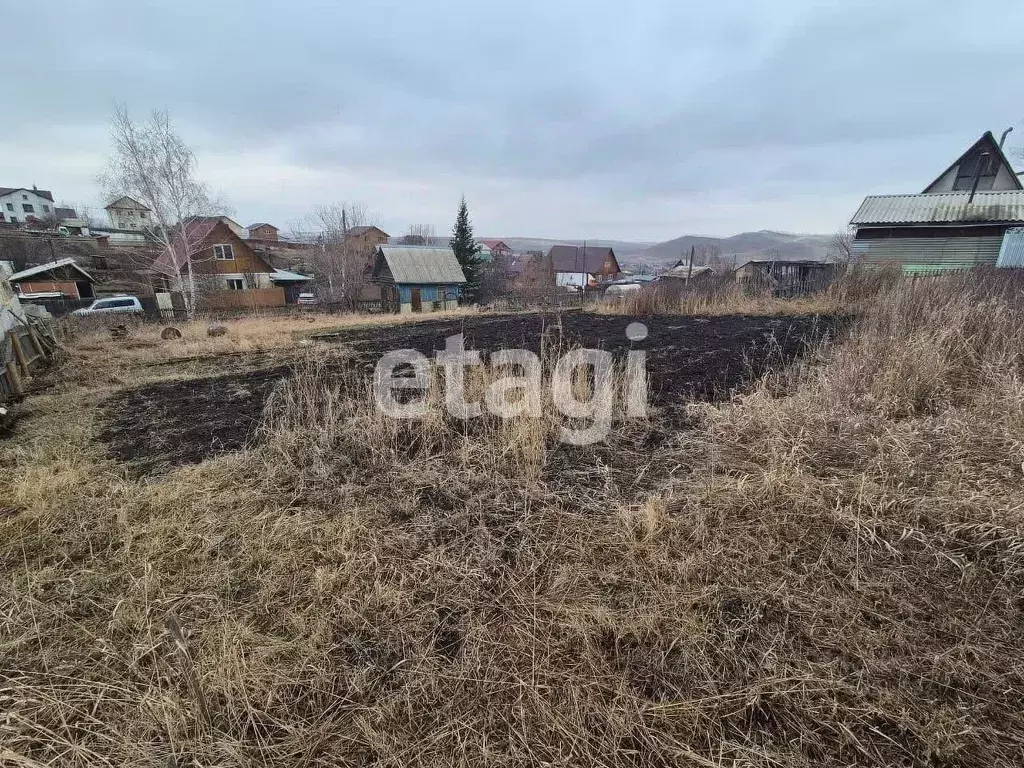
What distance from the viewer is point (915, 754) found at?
1224 mm

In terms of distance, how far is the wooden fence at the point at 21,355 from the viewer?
18.0 feet

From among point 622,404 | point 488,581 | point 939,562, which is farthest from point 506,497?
→ point 939,562

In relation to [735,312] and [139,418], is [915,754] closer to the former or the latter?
[139,418]

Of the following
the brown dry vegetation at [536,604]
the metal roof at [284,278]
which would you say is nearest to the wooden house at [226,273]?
the metal roof at [284,278]

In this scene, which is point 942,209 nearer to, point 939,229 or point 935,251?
point 939,229

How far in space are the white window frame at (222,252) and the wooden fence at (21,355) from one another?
21.8 meters

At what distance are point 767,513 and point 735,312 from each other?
11690 mm

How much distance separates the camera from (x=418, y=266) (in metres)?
26.1

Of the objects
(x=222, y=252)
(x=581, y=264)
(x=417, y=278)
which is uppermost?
(x=581, y=264)

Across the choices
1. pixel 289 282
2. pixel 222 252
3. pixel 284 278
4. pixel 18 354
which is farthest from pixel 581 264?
pixel 18 354

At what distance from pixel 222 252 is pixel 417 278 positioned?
46.7ft

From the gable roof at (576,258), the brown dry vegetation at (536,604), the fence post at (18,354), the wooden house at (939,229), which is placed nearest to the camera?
the brown dry vegetation at (536,604)

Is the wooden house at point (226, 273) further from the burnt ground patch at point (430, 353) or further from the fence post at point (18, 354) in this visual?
the burnt ground patch at point (430, 353)

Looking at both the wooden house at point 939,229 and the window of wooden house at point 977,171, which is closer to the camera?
→ the wooden house at point 939,229
